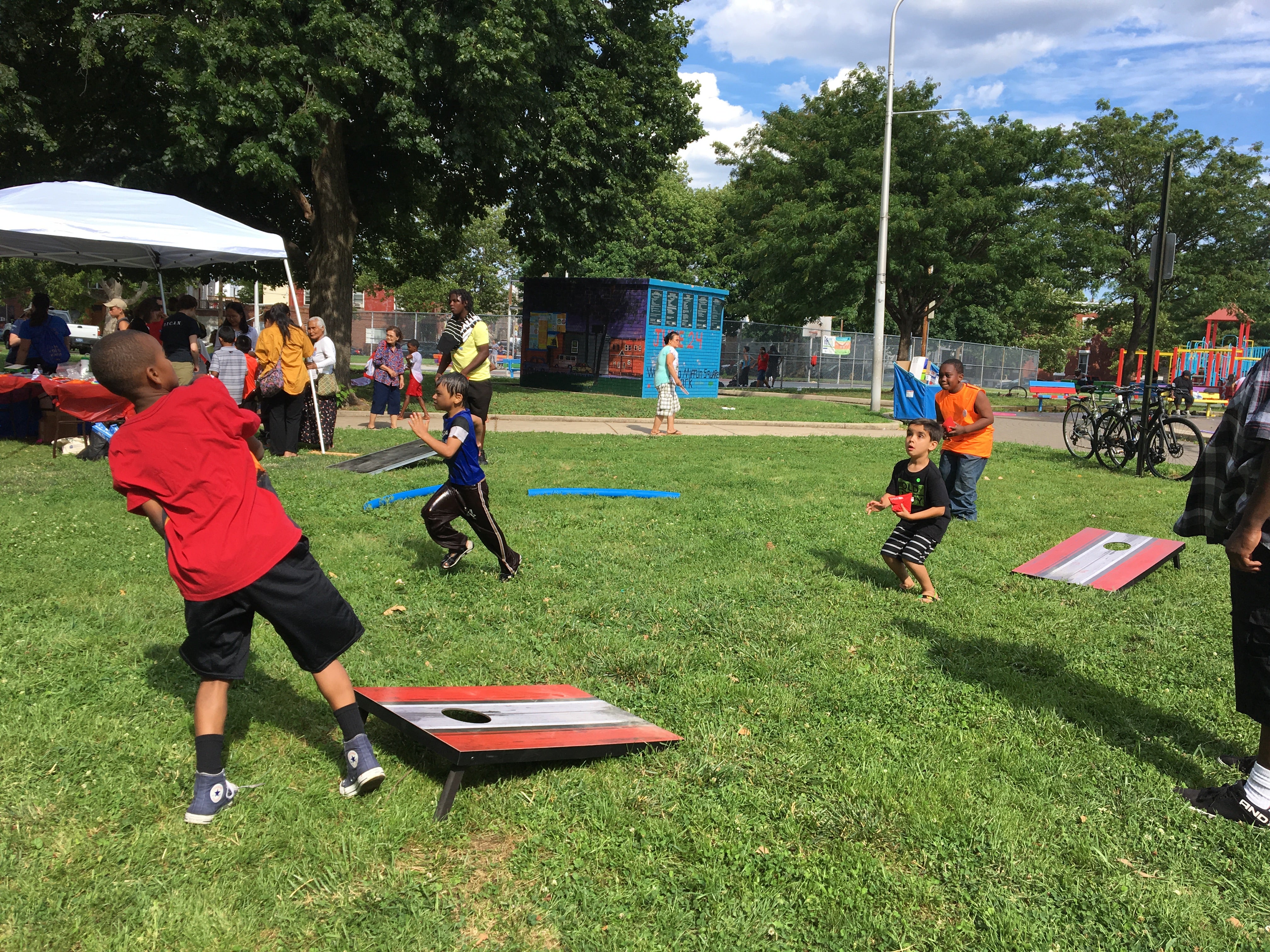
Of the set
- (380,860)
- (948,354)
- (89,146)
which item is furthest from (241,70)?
(948,354)

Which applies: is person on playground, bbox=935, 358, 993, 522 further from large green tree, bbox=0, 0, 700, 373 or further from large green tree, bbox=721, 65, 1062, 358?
large green tree, bbox=721, 65, 1062, 358

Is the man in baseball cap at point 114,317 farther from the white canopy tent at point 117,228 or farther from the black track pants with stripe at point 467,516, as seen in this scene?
the black track pants with stripe at point 467,516

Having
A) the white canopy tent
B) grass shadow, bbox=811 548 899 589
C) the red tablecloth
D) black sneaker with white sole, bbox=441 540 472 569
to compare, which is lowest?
grass shadow, bbox=811 548 899 589

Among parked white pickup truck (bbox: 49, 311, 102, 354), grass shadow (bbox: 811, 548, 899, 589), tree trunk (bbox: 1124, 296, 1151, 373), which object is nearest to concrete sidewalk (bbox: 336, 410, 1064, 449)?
grass shadow (bbox: 811, 548, 899, 589)

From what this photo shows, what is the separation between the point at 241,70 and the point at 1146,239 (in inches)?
1292

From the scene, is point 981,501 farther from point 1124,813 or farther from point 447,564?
point 1124,813

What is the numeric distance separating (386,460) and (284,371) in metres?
1.85

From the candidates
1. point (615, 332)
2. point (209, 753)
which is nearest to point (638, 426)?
point (615, 332)

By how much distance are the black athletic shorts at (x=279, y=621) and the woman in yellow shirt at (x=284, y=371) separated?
850 cm

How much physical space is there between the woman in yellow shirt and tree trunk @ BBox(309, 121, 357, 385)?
7.68 metres

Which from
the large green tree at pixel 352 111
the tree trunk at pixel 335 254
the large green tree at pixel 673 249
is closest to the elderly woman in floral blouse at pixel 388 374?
the large green tree at pixel 352 111

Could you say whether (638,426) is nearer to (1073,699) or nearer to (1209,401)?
(1073,699)

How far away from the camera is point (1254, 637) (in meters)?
3.46

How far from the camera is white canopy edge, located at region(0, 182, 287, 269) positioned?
10.3 m
